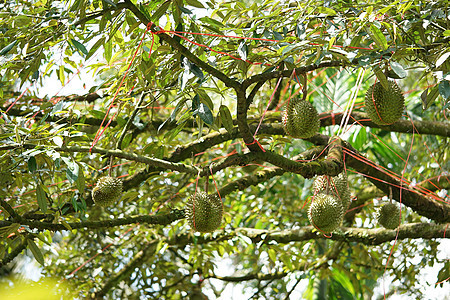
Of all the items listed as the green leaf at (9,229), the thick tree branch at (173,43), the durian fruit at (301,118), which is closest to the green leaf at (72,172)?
the green leaf at (9,229)

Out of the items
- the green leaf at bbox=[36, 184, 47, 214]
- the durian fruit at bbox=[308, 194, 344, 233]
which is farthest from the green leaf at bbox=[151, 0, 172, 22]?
the durian fruit at bbox=[308, 194, 344, 233]

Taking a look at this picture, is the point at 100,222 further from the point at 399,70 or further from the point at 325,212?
the point at 399,70

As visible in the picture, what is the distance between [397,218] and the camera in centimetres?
241

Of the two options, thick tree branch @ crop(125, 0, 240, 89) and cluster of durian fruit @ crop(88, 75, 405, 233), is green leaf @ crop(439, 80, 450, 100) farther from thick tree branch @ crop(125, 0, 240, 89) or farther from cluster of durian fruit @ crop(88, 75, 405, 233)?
thick tree branch @ crop(125, 0, 240, 89)

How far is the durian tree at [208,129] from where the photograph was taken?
1493mm

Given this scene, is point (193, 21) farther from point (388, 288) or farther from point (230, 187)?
point (388, 288)

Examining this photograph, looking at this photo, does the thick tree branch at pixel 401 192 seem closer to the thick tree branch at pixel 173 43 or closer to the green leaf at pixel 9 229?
the thick tree branch at pixel 173 43

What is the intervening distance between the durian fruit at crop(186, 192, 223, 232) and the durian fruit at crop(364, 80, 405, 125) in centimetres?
70

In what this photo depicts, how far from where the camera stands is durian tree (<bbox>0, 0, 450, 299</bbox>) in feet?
4.90

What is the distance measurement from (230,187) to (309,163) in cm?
60

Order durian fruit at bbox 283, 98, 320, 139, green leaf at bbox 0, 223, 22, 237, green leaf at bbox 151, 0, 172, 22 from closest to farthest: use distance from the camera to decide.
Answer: green leaf at bbox 151, 0, 172, 22 < durian fruit at bbox 283, 98, 320, 139 < green leaf at bbox 0, 223, 22, 237

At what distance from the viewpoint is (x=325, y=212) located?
5.82ft

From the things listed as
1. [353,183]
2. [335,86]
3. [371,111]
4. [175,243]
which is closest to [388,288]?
[353,183]

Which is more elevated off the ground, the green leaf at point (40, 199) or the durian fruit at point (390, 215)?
the durian fruit at point (390, 215)
